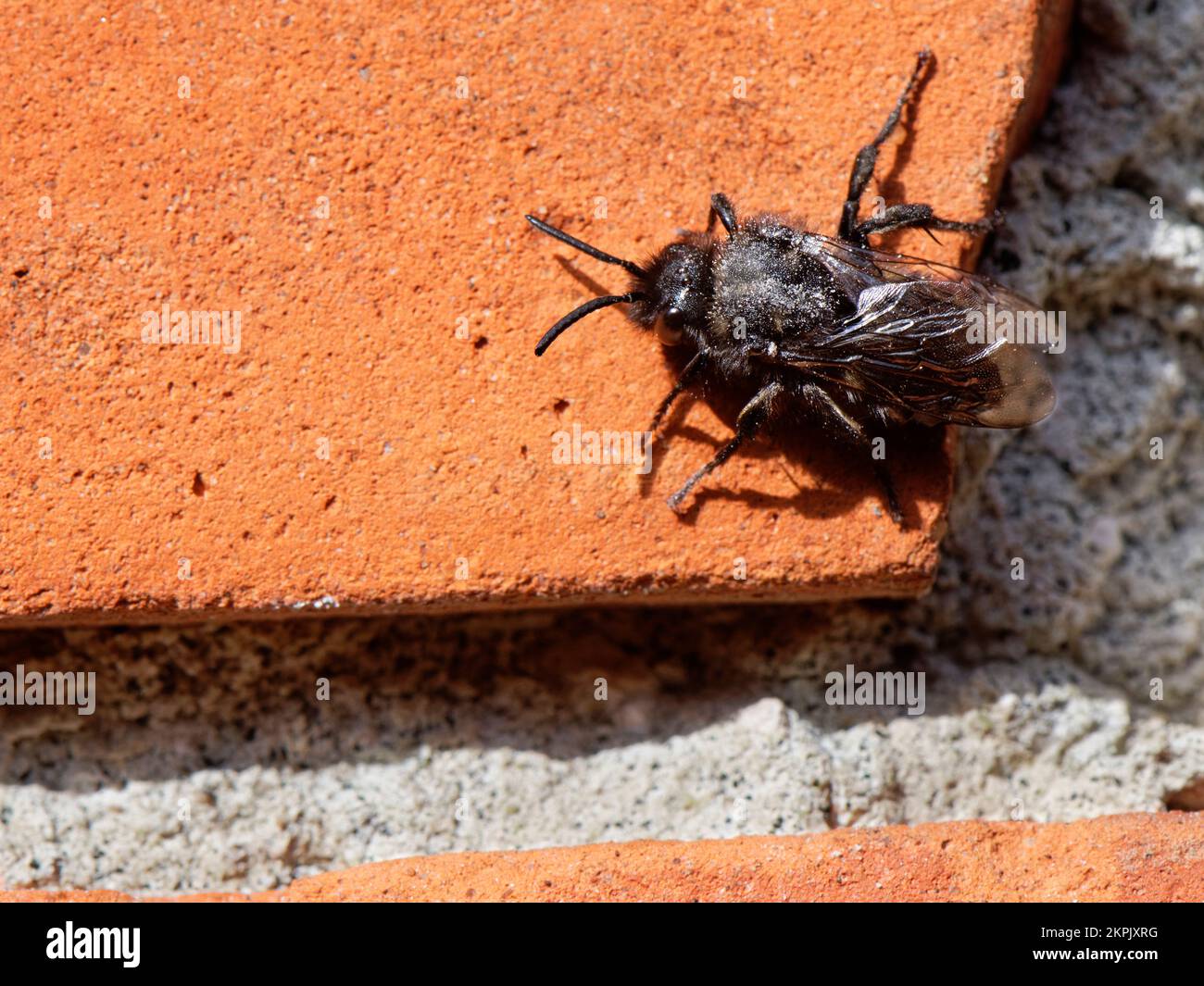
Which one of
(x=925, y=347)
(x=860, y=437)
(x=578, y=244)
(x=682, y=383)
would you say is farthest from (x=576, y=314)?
Result: (x=925, y=347)

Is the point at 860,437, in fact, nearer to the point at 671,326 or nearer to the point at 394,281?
the point at 671,326

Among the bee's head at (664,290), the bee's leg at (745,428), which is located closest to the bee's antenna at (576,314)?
the bee's head at (664,290)

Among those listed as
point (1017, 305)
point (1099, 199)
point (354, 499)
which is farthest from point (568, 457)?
point (1099, 199)

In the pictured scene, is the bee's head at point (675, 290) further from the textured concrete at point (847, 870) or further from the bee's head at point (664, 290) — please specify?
the textured concrete at point (847, 870)

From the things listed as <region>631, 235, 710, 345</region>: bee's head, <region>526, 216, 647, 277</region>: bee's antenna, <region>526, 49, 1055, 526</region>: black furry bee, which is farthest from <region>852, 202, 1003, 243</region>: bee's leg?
<region>526, 216, 647, 277</region>: bee's antenna

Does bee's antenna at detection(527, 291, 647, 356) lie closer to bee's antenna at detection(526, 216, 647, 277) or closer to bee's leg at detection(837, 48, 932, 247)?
bee's antenna at detection(526, 216, 647, 277)

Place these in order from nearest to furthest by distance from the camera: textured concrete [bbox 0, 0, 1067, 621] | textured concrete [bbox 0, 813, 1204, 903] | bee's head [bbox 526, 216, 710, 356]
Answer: textured concrete [bbox 0, 813, 1204, 903] < textured concrete [bbox 0, 0, 1067, 621] < bee's head [bbox 526, 216, 710, 356]

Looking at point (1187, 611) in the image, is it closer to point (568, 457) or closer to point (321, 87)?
point (568, 457)
